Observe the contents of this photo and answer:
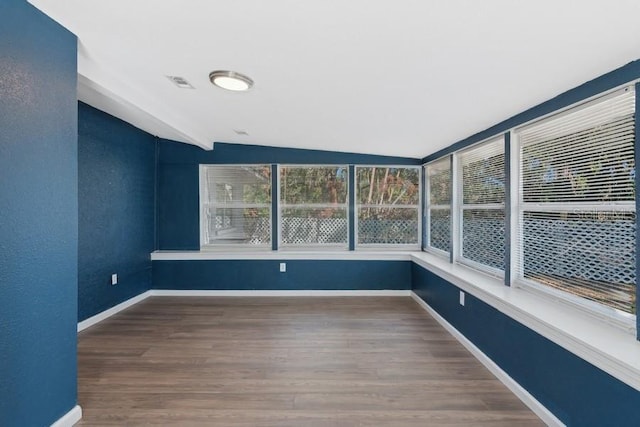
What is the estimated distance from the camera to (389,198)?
4.83 meters

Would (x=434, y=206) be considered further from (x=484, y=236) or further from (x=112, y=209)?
(x=112, y=209)

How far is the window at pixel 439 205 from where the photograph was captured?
157 inches

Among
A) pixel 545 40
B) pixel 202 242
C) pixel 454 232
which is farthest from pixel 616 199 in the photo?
pixel 202 242

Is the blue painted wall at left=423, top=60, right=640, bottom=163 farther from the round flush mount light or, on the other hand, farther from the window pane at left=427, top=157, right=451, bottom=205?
the round flush mount light

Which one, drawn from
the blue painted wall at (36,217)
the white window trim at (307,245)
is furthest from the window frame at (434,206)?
the blue painted wall at (36,217)

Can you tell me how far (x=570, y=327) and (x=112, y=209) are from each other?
4513 millimetres

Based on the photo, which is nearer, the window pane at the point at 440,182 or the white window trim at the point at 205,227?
the window pane at the point at 440,182

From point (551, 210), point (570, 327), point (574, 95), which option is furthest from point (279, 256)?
point (574, 95)

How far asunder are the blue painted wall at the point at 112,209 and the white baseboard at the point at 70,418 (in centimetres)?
169

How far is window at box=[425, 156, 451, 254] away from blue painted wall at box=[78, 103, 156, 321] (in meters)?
4.10

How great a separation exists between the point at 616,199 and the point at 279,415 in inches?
93.6

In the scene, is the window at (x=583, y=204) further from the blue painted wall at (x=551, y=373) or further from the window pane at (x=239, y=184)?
the window pane at (x=239, y=184)

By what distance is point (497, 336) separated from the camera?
2459 mm

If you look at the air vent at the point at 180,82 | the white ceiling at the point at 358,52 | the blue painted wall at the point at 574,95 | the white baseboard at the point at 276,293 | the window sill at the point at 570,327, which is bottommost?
the white baseboard at the point at 276,293
